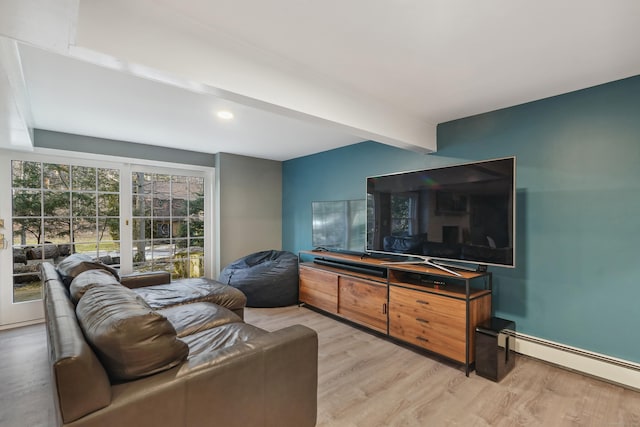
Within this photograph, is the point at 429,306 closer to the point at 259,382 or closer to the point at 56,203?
the point at 259,382

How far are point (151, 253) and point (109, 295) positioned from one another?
3.18 meters

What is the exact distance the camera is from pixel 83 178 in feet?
12.4

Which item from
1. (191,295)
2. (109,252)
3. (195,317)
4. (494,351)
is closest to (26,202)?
(109,252)

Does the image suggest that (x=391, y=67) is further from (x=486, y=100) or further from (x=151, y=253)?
(x=151, y=253)

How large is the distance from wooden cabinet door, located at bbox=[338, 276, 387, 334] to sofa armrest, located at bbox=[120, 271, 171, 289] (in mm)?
2027

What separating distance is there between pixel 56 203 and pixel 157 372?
3.64 m

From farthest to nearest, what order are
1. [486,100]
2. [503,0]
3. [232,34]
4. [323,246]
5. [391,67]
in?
[323,246] → [486,100] → [391,67] → [232,34] → [503,0]

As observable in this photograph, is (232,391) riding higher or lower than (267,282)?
higher

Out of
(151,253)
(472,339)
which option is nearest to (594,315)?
(472,339)

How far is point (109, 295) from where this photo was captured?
1.47m

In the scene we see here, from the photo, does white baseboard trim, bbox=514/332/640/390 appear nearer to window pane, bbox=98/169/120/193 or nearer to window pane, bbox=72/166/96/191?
window pane, bbox=98/169/120/193

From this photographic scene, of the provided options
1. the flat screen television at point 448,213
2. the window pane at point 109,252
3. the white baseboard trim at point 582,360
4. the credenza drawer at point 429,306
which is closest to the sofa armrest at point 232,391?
the credenza drawer at point 429,306

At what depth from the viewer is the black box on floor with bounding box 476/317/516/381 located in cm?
224

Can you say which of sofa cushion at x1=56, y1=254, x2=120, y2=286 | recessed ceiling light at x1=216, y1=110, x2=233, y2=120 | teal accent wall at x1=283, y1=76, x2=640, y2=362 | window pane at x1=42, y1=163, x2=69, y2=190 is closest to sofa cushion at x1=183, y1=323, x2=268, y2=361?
sofa cushion at x1=56, y1=254, x2=120, y2=286
